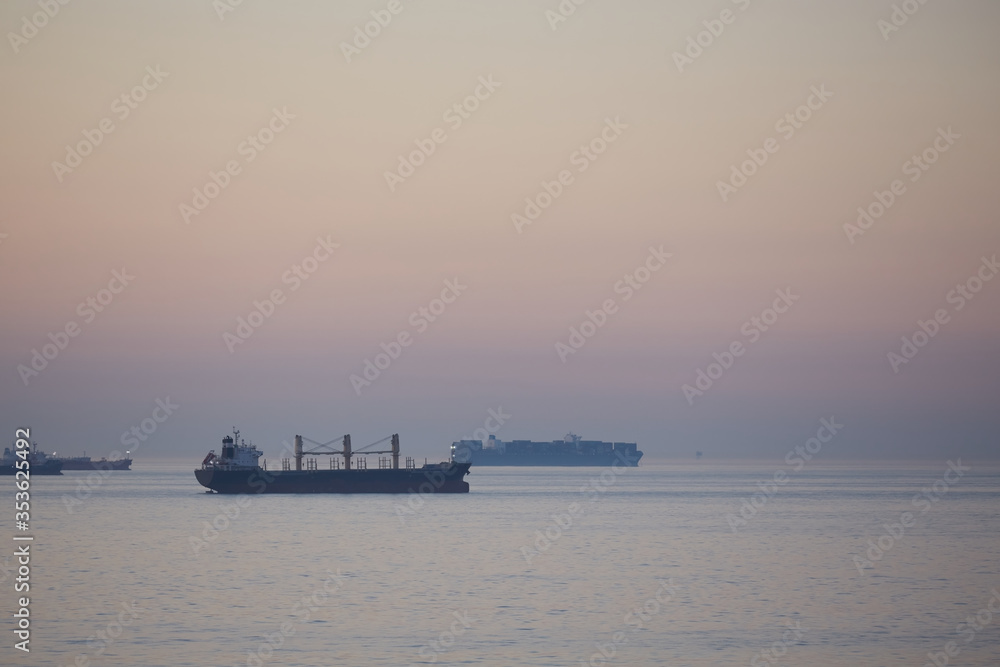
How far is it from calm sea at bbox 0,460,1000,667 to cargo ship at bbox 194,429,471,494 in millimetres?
23391

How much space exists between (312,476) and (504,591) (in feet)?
231

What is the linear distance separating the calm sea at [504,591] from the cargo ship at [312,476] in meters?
23.4

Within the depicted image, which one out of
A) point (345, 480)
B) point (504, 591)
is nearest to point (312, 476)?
point (345, 480)

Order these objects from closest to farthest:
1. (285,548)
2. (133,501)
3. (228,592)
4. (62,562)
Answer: (228,592), (62,562), (285,548), (133,501)

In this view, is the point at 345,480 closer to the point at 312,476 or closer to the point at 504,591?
the point at 312,476

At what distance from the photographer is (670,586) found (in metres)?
42.8

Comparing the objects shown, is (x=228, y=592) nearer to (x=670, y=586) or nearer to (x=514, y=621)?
(x=514, y=621)

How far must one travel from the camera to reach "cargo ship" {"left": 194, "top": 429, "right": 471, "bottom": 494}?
341 feet

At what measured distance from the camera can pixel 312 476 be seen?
357ft

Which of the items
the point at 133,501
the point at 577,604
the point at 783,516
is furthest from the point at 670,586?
the point at 133,501

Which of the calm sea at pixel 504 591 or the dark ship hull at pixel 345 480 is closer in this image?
the calm sea at pixel 504 591

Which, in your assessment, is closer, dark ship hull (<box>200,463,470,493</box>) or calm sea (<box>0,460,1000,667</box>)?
calm sea (<box>0,460,1000,667</box>)

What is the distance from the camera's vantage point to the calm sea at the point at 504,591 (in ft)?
99.8

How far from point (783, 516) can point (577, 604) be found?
53999 mm
